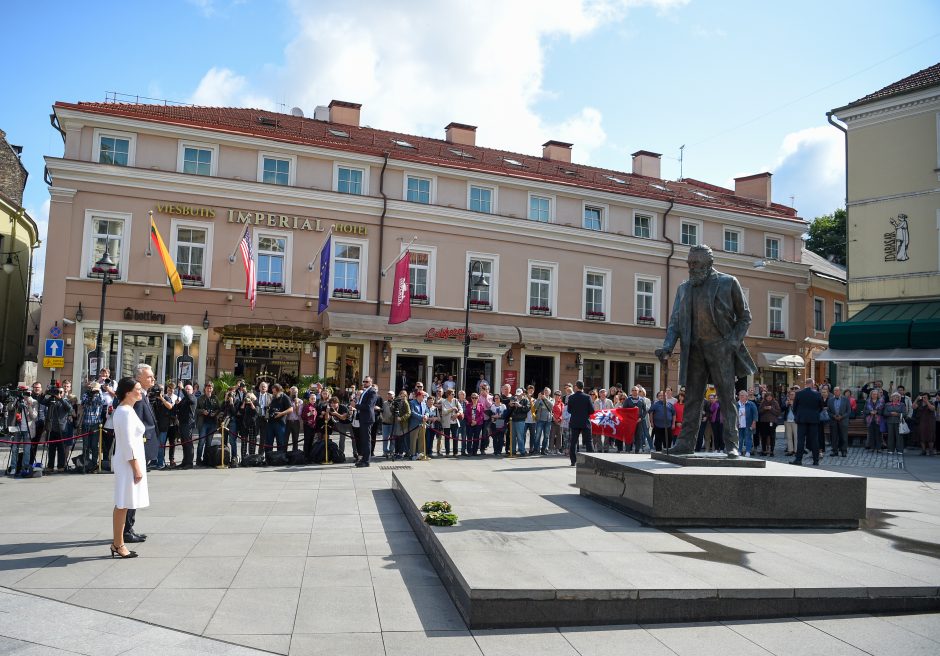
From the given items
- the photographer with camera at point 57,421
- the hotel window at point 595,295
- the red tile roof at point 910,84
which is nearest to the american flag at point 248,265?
the photographer with camera at point 57,421

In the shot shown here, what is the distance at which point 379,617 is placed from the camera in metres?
6.06

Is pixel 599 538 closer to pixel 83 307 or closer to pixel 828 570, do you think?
pixel 828 570

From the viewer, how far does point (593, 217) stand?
3512 cm

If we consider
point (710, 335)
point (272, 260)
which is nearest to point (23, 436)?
point (710, 335)

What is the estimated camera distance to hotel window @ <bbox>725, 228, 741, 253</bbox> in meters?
38.3

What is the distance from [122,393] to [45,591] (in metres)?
2.24

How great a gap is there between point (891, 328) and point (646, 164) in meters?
18.8

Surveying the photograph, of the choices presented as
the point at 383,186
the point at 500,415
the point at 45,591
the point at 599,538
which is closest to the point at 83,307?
the point at 383,186

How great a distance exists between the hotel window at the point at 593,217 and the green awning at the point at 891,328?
441 inches

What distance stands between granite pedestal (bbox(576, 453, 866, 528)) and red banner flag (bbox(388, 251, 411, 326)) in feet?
58.1

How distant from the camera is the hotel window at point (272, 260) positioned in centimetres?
2838

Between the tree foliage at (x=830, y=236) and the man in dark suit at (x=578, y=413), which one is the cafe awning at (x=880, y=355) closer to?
the man in dark suit at (x=578, y=413)

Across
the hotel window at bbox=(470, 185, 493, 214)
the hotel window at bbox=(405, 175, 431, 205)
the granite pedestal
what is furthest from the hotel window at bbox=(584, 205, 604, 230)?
the granite pedestal

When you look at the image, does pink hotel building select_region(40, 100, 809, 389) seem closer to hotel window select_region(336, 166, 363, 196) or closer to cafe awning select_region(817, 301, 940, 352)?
hotel window select_region(336, 166, 363, 196)
